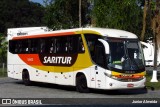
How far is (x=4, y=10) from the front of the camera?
392ft

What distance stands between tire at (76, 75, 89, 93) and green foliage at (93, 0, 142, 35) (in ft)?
31.3

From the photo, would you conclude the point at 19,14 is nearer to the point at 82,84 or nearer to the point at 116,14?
the point at 116,14

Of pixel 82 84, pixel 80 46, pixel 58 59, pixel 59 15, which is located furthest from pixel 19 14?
pixel 82 84

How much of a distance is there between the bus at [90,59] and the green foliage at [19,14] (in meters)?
89.2

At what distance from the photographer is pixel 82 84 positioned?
74.2ft

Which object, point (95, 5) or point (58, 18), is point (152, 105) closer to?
point (95, 5)

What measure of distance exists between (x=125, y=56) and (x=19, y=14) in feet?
340

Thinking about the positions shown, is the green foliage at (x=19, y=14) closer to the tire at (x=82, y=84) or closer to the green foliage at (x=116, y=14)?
the green foliage at (x=116, y=14)

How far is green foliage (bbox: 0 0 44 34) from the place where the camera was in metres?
117

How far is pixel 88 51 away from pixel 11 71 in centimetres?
996

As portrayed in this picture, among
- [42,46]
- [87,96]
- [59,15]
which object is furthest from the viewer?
[59,15]

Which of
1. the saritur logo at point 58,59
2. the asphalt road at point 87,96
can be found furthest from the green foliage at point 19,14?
the asphalt road at point 87,96

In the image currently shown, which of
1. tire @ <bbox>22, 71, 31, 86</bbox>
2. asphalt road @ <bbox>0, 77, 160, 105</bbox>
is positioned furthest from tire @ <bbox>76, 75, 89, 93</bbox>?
tire @ <bbox>22, 71, 31, 86</bbox>

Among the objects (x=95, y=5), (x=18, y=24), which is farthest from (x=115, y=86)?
(x=18, y=24)
